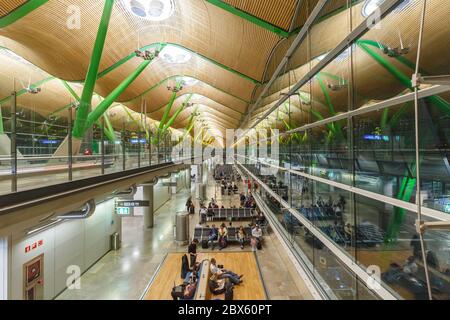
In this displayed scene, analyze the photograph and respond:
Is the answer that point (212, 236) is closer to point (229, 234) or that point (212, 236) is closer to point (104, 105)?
point (229, 234)

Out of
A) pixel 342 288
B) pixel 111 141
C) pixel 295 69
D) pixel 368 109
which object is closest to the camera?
pixel 368 109

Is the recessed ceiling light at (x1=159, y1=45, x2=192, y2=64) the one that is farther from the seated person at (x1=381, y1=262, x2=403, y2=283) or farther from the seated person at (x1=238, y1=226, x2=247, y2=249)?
the seated person at (x1=381, y1=262, x2=403, y2=283)

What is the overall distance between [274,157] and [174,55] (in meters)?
15.1

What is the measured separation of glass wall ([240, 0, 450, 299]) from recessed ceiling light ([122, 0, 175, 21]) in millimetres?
10422

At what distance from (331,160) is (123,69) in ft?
60.7

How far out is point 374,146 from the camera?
498 centimetres

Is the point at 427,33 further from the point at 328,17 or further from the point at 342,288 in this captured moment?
the point at 342,288

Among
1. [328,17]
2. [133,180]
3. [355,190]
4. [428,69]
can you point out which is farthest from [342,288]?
[133,180]

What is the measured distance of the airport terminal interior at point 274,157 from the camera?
3281 mm

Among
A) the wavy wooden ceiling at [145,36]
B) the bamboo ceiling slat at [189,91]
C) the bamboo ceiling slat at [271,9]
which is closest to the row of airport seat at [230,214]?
the wavy wooden ceiling at [145,36]

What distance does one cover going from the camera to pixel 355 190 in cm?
376

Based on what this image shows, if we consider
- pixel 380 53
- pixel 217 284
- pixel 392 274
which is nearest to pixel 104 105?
pixel 217 284

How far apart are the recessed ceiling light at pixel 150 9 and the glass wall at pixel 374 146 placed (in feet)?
34.2
